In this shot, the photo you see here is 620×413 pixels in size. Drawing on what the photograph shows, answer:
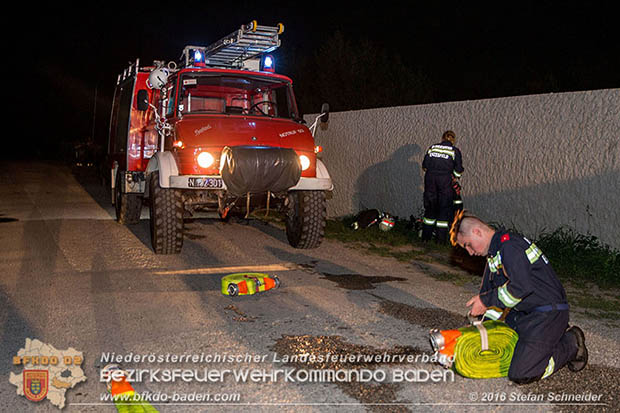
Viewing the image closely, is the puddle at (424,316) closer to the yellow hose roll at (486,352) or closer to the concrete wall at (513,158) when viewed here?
the yellow hose roll at (486,352)

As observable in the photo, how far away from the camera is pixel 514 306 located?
13.2 ft

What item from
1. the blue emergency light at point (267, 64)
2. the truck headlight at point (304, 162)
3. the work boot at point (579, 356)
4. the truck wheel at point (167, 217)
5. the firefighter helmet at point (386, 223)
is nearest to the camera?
the work boot at point (579, 356)

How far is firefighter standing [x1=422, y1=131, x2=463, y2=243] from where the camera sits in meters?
9.12

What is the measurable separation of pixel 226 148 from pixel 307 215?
178cm

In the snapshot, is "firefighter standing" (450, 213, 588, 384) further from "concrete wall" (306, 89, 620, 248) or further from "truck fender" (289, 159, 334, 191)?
"concrete wall" (306, 89, 620, 248)

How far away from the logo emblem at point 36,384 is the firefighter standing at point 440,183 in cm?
647

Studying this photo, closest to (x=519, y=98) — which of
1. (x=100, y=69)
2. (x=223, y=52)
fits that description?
(x=223, y=52)

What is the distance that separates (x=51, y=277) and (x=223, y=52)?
186 inches

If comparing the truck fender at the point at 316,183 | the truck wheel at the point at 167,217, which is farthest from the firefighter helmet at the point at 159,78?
the truck fender at the point at 316,183

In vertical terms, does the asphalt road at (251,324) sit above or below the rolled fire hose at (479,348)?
below

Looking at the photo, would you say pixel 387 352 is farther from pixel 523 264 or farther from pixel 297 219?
pixel 297 219

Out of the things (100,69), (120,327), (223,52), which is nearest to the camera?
(120,327)

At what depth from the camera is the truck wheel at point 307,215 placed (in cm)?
859

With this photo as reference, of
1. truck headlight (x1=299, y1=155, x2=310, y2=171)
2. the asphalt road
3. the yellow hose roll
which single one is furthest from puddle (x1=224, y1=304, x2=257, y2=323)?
truck headlight (x1=299, y1=155, x2=310, y2=171)
